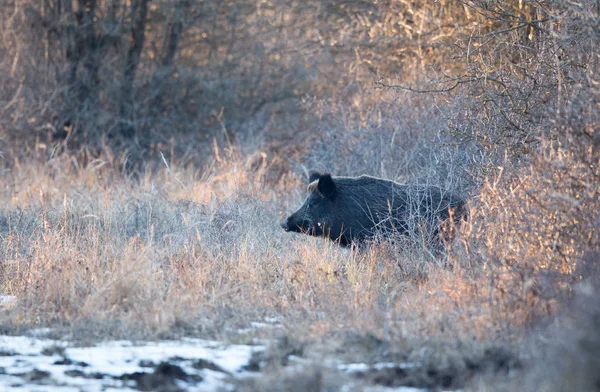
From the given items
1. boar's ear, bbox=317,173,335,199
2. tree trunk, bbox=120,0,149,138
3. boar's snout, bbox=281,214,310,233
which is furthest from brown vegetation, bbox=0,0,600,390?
boar's ear, bbox=317,173,335,199

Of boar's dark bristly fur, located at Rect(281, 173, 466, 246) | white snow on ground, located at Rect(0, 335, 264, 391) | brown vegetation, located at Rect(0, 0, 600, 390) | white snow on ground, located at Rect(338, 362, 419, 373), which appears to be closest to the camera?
white snow on ground, located at Rect(0, 335, 264, 391)

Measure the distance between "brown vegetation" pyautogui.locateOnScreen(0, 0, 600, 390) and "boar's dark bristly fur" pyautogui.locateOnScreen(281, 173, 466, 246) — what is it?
12.1 inches

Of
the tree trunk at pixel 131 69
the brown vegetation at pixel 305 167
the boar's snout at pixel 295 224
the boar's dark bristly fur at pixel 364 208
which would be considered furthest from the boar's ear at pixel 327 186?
the tree trunk at pixel 131 69

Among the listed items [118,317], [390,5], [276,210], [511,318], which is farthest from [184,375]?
[390,5]

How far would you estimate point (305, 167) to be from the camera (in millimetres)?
12070

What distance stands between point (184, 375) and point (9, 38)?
13269 mm

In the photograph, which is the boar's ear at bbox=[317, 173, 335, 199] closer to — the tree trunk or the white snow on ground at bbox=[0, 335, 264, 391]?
the white snow on ground at bbox=[0, 335, 264, 391]

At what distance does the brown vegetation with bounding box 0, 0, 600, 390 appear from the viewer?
5.20 meters

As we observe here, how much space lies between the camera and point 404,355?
4.63 metres

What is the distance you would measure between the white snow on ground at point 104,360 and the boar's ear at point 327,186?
3.05m

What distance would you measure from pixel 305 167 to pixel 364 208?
4.48m

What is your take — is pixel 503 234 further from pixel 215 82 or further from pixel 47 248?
pixel 215 82

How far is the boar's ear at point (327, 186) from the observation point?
7698 millimetres

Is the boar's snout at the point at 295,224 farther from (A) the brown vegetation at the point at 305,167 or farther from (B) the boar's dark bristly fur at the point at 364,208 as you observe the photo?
(A) the brown vegetation at the point at 305,167
